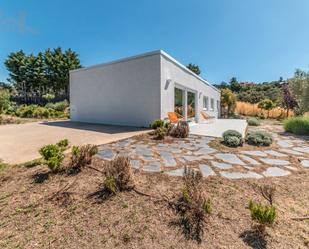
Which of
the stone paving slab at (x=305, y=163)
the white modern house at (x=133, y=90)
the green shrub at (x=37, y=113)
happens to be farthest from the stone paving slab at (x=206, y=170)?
the green shrub at (x=37, y=113)

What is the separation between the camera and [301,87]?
39.1 ft

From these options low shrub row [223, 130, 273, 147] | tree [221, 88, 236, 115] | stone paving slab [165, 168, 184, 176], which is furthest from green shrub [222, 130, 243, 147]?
tree [221, 88, 236, 115]

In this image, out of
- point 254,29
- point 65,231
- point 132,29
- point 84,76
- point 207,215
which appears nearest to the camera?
point 65,231

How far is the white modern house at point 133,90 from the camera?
8.59 metres

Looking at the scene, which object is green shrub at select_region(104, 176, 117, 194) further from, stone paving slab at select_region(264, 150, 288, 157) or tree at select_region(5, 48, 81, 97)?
tree at select_region(5, 48, 81, 97)

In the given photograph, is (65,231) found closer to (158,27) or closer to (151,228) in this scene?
(151,228)

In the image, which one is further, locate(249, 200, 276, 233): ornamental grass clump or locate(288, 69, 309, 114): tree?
locate(288, 69, 309, 114): tree

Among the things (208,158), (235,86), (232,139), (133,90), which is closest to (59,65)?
(133,90)

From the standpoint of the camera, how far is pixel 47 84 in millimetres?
28125

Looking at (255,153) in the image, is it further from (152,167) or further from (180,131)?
(152,167)

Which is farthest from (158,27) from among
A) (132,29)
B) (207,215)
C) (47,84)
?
(47,84)

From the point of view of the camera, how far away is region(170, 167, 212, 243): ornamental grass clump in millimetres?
1885

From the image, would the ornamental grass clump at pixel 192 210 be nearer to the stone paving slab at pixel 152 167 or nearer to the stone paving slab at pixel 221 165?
the stone paving slab at pixel 152 167

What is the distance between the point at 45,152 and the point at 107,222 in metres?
2.03
